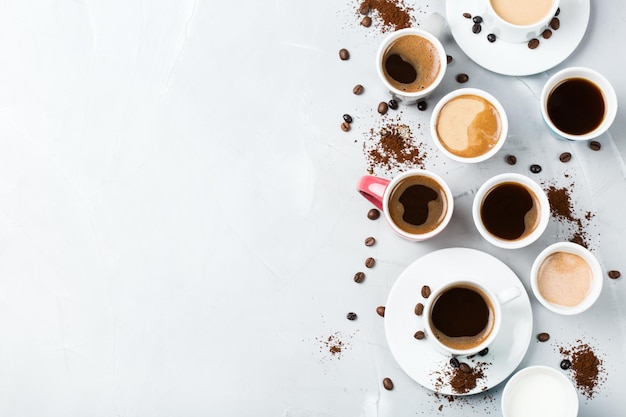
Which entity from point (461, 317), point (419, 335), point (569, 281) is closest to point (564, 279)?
point (569, 281)

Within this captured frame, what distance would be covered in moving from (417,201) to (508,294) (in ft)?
1.03

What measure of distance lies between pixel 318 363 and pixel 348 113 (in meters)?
0.67

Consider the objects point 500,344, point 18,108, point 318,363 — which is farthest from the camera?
point 18,108

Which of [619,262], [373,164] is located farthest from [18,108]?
[619,262]

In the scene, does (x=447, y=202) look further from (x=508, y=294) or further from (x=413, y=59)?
(x=413, y=59)

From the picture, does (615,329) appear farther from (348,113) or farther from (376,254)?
(348,113)

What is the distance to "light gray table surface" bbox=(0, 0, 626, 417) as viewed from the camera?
173 cm

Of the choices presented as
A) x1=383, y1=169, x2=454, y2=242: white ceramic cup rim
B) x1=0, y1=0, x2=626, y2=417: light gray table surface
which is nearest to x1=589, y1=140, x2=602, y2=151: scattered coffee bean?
x1=0, y1=0, x2=626, y2=417: light gray table surface

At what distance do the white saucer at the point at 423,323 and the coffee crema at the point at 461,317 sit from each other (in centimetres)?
4

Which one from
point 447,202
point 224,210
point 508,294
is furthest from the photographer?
point 224,210

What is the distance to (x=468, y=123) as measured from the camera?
167 cm

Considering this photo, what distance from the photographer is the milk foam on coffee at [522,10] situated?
166 cm

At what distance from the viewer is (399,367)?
1.72m

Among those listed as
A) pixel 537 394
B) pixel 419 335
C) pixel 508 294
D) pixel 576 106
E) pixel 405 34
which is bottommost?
pixel 537 394
